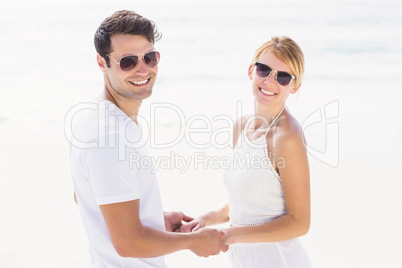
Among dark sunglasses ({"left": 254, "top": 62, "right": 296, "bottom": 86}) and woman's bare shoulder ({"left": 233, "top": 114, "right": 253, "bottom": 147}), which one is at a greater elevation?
dark sunglasses ({"left": 254, "top": 62, "right": 296, "bottom": 86})

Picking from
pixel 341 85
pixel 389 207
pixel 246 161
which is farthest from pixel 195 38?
pixel 246 161

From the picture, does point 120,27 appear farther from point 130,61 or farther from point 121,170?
point 121,170

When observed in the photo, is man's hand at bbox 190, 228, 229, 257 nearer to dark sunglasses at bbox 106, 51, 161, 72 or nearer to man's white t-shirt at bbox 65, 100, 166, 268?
man's white t-shirt at bbox 65, 100, 166, 268

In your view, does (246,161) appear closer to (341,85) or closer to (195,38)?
(341,85)

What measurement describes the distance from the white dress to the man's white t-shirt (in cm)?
67

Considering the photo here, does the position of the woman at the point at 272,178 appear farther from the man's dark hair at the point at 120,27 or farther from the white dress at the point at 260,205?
the man's dark hair at the point at 120,27

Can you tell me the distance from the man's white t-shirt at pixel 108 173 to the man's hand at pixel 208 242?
0.26 metres

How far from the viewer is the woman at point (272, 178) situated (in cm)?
295

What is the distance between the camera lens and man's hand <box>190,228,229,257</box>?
2893 millimetres

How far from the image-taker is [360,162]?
825 centimetres

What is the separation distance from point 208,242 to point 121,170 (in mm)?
889

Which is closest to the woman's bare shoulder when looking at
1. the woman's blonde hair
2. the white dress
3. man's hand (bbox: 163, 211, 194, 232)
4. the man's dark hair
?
the white dress

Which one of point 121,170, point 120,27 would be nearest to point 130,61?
point 120,27

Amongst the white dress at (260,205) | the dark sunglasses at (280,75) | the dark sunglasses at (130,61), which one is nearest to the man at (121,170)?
the dark sunglasses at (130,61)
